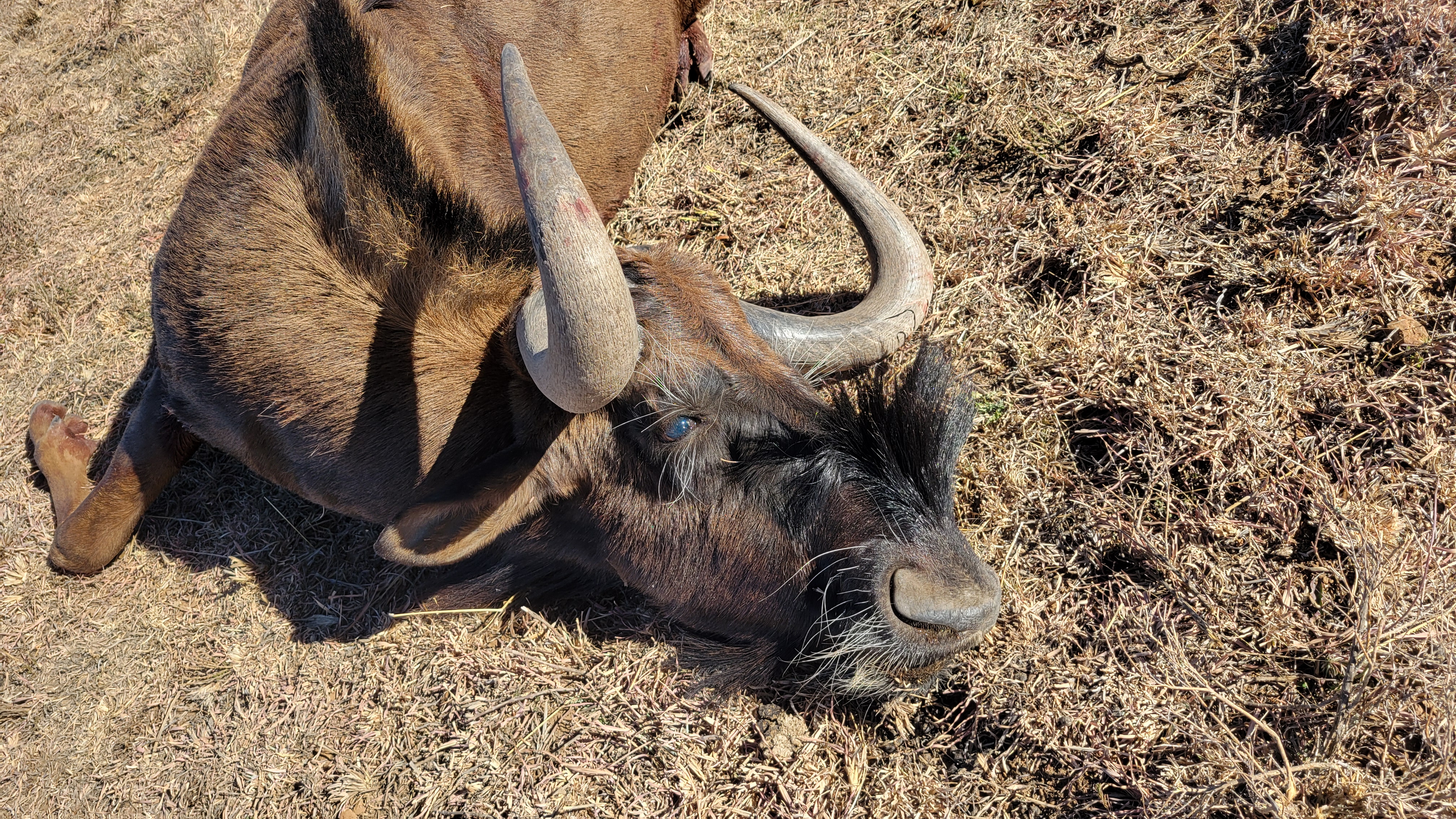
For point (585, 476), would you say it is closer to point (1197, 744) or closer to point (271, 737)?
point (271, 737)

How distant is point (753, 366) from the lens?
2.79m

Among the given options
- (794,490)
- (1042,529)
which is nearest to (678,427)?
(794,490)

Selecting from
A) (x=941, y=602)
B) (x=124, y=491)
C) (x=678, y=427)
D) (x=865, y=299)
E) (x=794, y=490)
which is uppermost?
(x=865, y=299)

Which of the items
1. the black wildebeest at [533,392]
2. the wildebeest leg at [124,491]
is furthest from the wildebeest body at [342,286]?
the wildebeest leg at [124,491]

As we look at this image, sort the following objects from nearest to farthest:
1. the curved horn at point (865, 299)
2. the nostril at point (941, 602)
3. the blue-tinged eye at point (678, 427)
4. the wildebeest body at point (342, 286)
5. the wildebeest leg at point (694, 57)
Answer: the nostril at point (941, 602) < the blue-tinged eye at point (678, 427) < the wildebeest body at point (342, 286) < the curved horn at point (865, 299) < the wildebeest leg at point (694, 57)

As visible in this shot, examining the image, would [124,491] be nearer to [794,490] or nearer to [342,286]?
[342,286]

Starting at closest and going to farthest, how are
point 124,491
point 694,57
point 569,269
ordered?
point 569,269 → point 124,491 → point 694,57

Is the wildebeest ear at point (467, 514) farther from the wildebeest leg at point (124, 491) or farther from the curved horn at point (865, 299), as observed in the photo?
the wildebeest leg at point (124, 491)

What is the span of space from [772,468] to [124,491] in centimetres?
363

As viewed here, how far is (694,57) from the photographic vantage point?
5.30m

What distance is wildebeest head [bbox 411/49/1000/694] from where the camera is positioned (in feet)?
8.47

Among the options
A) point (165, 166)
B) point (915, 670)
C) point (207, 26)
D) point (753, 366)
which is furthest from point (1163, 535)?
point (207, 26)

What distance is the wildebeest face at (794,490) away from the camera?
263cm

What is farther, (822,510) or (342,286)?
(342,286)
